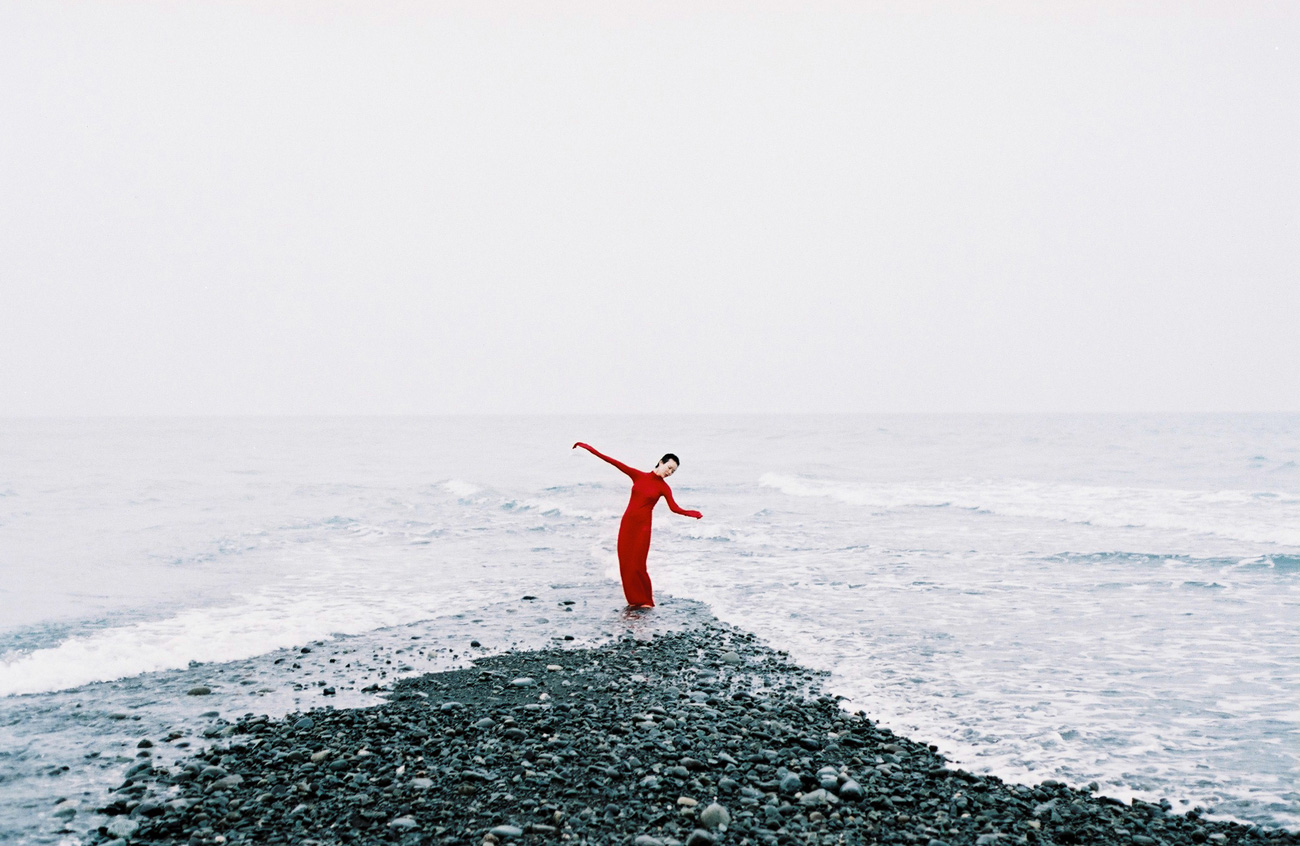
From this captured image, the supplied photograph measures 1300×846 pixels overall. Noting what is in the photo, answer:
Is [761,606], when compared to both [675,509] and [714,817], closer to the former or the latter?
[675,509]

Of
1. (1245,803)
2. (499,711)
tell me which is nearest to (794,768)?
Result: (499,711)

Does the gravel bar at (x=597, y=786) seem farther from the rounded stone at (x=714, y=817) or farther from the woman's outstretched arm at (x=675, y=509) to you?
the woman's outstretched arm at (x=675, y=509)

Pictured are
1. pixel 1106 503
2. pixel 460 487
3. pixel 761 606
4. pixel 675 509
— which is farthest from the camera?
pixel 460 487

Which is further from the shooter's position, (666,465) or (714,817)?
(666,465)

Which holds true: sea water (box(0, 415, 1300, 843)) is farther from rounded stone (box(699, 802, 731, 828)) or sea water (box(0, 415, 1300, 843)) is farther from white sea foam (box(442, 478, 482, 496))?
rounded stone (box(699, 802, 731, 828))

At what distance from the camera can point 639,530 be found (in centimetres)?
1172

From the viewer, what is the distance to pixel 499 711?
714 cm

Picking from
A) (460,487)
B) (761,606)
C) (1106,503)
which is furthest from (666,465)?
(460,487)

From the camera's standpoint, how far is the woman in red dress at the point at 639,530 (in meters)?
11.7

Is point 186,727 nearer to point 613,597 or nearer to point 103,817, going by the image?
point 103,817

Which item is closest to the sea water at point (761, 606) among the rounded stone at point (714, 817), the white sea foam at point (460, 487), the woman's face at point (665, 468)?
the white sea foam at point (460, 487)

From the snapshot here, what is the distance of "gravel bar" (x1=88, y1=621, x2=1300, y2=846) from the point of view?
4.98 meters

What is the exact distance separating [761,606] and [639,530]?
2293 millimetres

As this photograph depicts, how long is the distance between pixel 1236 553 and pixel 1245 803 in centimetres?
1282
